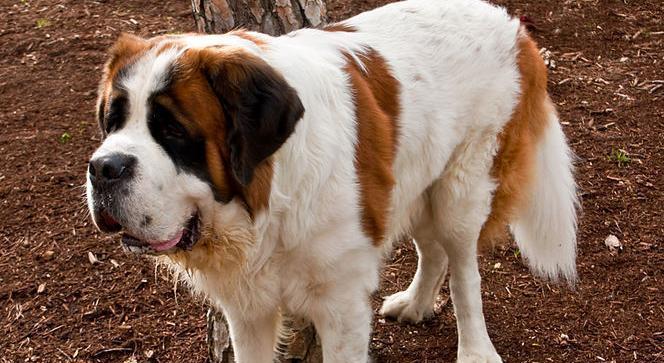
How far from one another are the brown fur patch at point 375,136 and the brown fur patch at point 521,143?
2.30ft

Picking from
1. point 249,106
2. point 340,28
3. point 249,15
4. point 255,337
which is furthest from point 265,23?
point 255,337

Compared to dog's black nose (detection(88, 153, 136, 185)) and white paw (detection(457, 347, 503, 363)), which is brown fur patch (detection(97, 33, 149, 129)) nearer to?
dog's black nose (detection(88, 153, 136, 185))

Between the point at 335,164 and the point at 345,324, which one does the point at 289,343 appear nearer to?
the point at 345,324

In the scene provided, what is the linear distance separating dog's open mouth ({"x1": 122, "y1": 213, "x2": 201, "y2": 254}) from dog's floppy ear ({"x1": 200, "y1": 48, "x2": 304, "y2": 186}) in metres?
0.25

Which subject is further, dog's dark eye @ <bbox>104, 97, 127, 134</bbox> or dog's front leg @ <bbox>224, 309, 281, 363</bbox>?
dog's front leg @ <bbox>224, 309, 281, 363</bbox>

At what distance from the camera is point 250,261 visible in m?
2.98

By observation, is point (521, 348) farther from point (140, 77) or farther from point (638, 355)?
point (140, 77)

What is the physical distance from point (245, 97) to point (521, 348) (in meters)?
2.22

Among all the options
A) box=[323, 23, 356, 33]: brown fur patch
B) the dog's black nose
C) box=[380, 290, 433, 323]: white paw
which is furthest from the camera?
box=[380, 290, 433, 323]: white paw

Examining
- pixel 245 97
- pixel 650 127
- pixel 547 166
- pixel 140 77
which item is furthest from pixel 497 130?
pixel 650 127

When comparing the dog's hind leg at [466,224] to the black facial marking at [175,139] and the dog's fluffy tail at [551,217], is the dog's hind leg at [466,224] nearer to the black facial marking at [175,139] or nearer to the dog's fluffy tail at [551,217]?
the dog's fluffy tail at [551,217]

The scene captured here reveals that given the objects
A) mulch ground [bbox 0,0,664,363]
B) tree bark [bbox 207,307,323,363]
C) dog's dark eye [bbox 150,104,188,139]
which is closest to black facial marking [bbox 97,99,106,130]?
dog's dark eye [bbox 150,104,188,139]

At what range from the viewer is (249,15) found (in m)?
3.74

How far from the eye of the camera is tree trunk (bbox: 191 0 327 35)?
146 inches
